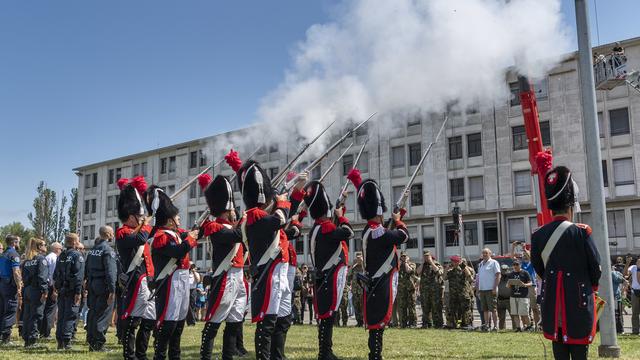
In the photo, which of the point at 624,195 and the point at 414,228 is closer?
the point at 624,195

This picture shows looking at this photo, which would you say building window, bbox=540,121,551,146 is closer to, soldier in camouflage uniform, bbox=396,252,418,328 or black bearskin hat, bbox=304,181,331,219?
soldier in camouflage uniform, bbox=396,252,418,328

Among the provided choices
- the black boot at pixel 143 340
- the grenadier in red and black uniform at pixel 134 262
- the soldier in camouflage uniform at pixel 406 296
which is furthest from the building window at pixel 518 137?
the black boot at pixel 143 340

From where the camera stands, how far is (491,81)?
14.3 m

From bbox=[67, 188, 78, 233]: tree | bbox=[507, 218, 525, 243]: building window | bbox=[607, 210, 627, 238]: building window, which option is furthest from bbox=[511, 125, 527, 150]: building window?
bbox=[67, 188, 78, 233]: tree

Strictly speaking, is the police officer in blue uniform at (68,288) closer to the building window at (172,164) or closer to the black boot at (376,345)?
the black boot at (376,345)

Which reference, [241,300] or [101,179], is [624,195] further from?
[101,179]

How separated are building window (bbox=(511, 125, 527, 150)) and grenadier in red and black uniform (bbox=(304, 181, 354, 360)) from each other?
1416 inches

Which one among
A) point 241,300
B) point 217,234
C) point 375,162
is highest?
point 375,162

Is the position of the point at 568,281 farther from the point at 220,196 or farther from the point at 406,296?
the point at 406,296

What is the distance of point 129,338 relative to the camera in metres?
8.45

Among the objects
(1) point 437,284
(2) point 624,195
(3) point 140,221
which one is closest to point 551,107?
(2) point 624,195

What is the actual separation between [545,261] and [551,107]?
37.5 metres

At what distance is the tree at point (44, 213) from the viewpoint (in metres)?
80.4

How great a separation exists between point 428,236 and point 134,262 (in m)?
40.5
